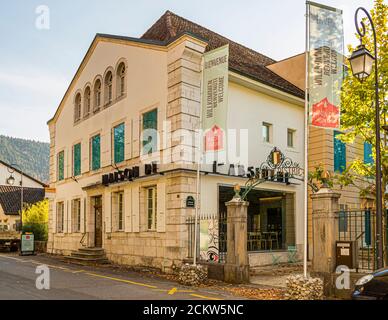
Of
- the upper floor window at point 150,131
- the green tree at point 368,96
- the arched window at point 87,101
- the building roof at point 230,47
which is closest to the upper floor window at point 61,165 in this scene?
the arched window at point 87,101

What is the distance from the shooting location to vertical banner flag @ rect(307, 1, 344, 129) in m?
10.9

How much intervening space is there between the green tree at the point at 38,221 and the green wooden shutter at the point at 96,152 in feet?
41.9

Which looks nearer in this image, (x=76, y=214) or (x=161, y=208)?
(x=161, y=208)

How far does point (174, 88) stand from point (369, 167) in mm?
7352

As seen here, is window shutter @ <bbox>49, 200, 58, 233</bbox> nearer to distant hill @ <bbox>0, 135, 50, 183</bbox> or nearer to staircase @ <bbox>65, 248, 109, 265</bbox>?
staircase @ <bbox>65, 248, 109, 265</bbox>

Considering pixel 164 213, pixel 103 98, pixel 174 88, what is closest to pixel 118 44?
pixel 103 98

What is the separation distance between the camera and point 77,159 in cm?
2403

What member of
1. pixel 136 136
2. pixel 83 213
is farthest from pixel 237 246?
pixel 83 213

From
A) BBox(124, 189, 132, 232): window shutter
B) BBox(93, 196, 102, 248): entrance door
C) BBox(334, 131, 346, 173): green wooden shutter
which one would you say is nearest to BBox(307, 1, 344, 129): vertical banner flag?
BBox(124, 189, 132, 232): window shutter

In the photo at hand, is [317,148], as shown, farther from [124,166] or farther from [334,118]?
[334,118]

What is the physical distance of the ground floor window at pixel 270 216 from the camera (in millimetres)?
19578

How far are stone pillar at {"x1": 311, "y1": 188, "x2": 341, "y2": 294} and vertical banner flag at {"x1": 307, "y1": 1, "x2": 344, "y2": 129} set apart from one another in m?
1.72

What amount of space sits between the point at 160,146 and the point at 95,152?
612 cm

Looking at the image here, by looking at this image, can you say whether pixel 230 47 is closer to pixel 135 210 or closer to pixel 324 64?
pixel 135 210
